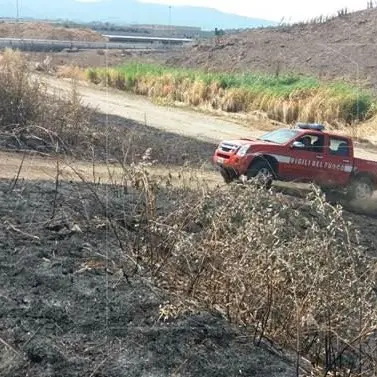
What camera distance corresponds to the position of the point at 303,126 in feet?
61.0

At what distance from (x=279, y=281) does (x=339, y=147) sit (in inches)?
462

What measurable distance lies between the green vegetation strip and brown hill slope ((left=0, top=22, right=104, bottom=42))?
2443 centimetres

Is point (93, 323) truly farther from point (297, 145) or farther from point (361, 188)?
point (361, 188)

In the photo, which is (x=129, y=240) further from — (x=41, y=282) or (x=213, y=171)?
Result: (x=213, y=171)

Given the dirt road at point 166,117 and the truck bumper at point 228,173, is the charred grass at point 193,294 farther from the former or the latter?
the dirt road at point 166,117

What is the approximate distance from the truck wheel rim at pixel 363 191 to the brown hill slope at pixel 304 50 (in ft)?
71.6

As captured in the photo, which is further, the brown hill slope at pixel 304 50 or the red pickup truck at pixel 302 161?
the brown hill slope at pixel 304 50

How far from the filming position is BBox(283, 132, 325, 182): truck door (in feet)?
57.3

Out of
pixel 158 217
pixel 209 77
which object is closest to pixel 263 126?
pixel 209 77

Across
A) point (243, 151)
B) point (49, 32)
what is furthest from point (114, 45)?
point (243, 151)

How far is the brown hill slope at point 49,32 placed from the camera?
69.8 meters

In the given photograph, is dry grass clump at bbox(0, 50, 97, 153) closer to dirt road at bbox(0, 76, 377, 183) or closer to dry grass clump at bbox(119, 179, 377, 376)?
dirt road at bbox(0, 76, 377, 183)

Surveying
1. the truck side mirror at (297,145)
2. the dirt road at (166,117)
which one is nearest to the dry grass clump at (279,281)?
the truck side mirror at (297,145)

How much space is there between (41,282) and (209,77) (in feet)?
113
